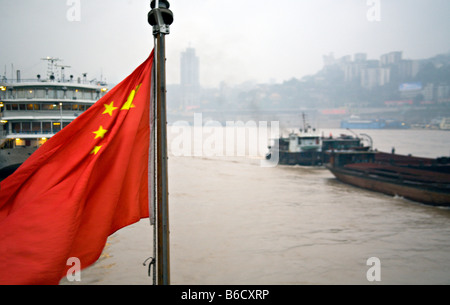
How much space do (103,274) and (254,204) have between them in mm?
11655

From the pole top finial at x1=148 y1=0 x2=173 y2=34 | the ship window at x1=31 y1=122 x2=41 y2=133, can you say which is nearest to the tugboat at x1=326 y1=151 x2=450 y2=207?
the pole top finial at x1=148 y1=0 x2=173 y2=34

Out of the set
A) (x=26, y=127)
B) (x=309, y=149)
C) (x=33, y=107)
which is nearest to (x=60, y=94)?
(x=33, y=107)

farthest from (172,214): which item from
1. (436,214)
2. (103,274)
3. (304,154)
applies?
(304,154)

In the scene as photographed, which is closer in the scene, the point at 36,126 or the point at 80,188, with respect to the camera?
the point at 80,188

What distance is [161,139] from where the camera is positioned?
2818 mm

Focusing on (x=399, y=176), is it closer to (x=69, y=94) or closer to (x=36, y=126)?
(x=69, y=94)

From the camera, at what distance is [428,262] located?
1100 cm

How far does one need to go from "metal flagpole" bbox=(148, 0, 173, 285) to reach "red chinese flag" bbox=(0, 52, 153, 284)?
1.06 ft

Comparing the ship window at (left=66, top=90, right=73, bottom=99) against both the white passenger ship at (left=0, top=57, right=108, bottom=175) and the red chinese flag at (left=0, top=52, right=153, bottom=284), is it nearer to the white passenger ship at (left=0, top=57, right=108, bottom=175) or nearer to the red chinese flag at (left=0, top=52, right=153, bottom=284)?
the white passenger ship at (left=0, top=57, right=108, bottom=175)

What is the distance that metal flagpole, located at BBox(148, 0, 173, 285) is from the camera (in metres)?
2.76

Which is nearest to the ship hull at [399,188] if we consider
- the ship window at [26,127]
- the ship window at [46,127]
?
the ship window at [46,127]

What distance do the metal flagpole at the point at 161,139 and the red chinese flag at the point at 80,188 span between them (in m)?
0.32

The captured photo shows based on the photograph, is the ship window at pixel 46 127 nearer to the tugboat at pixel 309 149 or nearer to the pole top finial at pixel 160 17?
the pole top finial at pixel 160 17

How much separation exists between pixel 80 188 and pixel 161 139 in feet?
2.74
